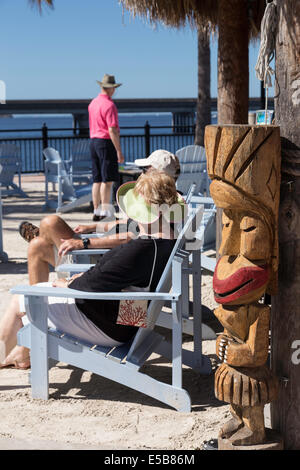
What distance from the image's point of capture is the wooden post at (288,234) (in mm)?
2779

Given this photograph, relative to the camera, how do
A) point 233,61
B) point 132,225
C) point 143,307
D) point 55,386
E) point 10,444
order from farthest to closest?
point 233,61 < point 132,225 < point 55,386 < point 143,307 < point 10,444

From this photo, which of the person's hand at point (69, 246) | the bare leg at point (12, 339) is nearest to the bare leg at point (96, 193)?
the person's hand at point (69, 246)

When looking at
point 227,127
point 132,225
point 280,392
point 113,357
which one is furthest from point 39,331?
point 227,127

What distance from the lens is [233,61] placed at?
5.73 meters

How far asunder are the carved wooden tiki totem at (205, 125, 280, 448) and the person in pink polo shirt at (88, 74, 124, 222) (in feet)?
20.8

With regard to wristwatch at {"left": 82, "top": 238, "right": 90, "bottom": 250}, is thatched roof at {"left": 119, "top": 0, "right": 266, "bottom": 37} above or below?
above

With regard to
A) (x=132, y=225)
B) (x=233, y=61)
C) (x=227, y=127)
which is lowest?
(x=132, y=225)

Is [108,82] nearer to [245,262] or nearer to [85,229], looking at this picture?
[85,229]

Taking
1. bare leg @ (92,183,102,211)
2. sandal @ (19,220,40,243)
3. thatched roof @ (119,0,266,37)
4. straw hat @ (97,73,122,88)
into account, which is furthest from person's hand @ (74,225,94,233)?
straw hat @ (97,73,122,88)

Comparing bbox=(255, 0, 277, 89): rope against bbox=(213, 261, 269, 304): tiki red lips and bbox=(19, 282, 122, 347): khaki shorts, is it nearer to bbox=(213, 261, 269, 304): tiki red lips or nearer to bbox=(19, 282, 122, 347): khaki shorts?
bbox=(213, 261, 269, 304): tiki red lips

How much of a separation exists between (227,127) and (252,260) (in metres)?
0.55

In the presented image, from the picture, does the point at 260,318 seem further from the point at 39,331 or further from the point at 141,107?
the point at 141,107

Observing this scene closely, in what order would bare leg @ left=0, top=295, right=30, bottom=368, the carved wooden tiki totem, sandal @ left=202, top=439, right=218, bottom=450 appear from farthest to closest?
bare leg @ left=0, top=295, right=30, bottom=368 < sandal @ left=202, top=439, right=218, bottom=450 < the carved wooden tiki totem

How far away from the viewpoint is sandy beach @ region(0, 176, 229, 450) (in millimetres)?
3414
